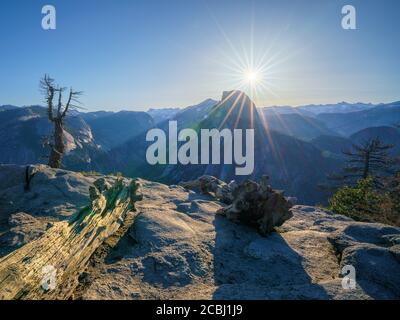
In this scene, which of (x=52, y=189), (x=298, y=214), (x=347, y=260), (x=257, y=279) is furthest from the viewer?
(x=298, y=214)

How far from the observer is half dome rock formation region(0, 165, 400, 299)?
19.8 ft

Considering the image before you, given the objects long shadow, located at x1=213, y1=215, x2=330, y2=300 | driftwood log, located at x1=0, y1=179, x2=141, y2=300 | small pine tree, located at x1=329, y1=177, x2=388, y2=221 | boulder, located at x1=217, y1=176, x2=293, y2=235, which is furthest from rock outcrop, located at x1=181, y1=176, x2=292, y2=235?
small pine tree, located at x1=329, y1=177, x2=388, y2=221

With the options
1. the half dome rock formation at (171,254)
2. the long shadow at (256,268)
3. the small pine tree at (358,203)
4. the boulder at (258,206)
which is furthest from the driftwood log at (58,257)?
the small pine tree at (358,203)

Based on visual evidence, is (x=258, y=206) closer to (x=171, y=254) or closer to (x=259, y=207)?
(x=259, y=207)

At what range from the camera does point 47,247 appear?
6.17 metres

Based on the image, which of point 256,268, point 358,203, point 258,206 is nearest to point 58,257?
point 256,268

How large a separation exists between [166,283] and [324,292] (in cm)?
328

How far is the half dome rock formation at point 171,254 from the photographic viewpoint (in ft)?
19.8

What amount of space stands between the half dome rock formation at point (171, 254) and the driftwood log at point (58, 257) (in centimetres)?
2

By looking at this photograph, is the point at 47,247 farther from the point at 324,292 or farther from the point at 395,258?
the point at 395,258

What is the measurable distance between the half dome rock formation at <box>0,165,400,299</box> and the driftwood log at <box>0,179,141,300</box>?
0.02 m

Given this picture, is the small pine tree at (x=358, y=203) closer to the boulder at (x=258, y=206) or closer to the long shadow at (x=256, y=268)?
the boulder at (x=258, y=206)

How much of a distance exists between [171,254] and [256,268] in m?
2.20
